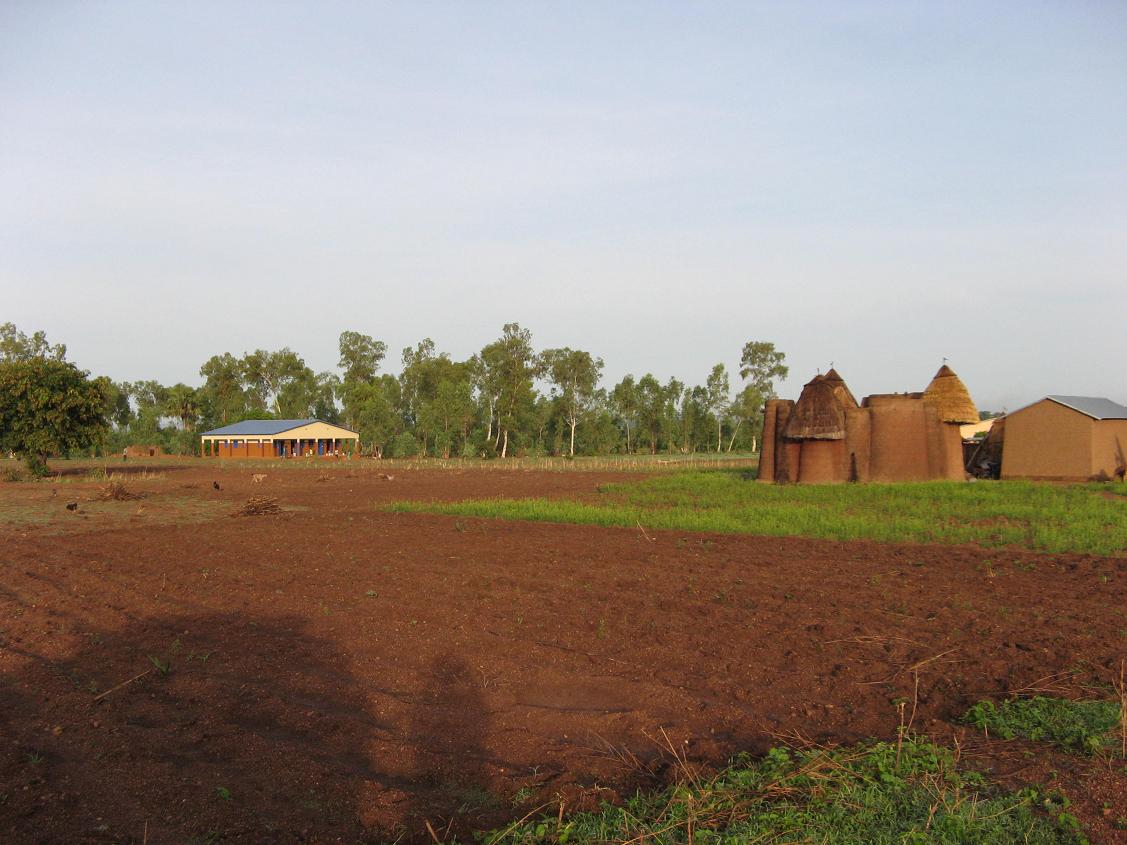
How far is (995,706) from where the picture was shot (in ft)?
18.7

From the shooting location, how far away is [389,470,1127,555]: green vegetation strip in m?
15.3

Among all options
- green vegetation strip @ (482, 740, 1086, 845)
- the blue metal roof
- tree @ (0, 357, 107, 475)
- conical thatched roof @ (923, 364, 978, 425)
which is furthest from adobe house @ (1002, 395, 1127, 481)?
the blue metal roof

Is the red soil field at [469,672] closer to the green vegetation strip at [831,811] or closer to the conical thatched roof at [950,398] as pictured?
the green vegetation strip at [831,811]

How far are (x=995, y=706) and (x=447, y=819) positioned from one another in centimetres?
422

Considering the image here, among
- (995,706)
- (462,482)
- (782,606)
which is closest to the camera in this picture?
(995,706)

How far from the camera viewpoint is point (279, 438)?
62281 mm

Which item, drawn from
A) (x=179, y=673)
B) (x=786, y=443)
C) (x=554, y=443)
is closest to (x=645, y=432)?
(x=554, y=443)

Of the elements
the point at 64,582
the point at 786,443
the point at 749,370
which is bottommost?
the point at 64,582

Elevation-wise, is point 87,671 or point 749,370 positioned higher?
point 749,370

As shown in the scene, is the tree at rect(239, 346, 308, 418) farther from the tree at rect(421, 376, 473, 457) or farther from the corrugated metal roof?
the corrugated metal roof

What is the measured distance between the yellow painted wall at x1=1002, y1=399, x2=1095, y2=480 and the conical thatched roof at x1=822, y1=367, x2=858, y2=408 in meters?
6.02

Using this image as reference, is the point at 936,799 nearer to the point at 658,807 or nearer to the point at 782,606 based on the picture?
the point at 658,807

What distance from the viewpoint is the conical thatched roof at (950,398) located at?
25469mm

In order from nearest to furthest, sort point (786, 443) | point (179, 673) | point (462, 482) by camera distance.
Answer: point (179, 673) < point (786, 443) < point (462, 482)
